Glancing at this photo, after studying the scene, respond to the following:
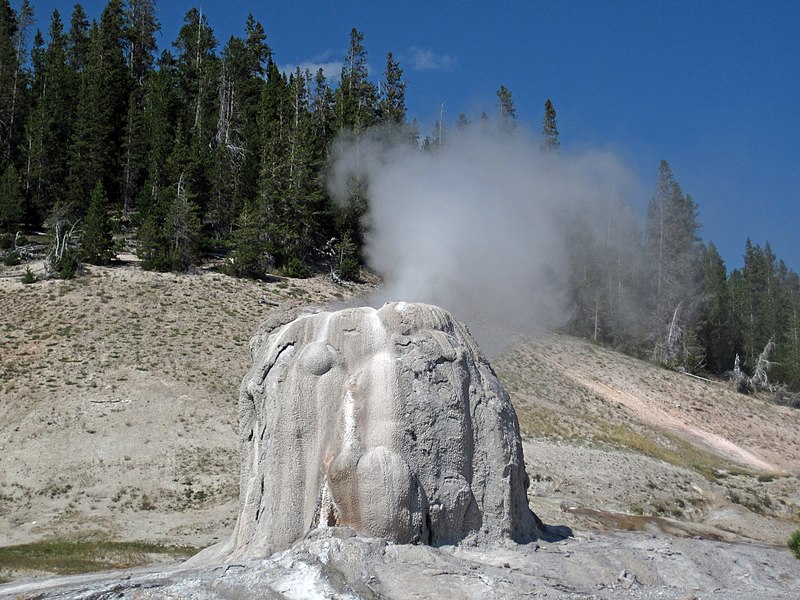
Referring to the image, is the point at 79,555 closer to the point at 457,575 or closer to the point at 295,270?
the point at 457,575

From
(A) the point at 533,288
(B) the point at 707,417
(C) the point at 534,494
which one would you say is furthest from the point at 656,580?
(A) the point at 533,288

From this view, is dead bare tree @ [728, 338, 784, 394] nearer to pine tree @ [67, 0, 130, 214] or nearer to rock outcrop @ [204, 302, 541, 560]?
pine tree @ [67, 0, 130, 214]

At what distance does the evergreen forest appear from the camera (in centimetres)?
5000

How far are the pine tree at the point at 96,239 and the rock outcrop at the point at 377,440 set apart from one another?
33.6 m

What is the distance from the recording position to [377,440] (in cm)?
1199

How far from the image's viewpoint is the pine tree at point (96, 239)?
44156 millimetres

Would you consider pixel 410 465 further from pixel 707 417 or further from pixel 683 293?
pixel 683 293

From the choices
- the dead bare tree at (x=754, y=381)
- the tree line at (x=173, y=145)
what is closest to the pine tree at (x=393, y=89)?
the tree line at (x=173, y=145)

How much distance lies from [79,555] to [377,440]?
326 inches

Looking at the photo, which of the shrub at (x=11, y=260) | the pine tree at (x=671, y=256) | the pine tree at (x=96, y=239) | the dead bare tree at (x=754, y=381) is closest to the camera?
the pine tree at (x=96, y=239)

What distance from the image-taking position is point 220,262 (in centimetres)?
4997

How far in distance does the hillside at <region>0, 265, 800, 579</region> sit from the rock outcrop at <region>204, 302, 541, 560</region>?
229 inches

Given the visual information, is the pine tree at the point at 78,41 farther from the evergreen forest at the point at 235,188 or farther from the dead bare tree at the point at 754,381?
the dead bare tree at the point at 754,381

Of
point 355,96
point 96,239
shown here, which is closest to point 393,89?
point 355,96
